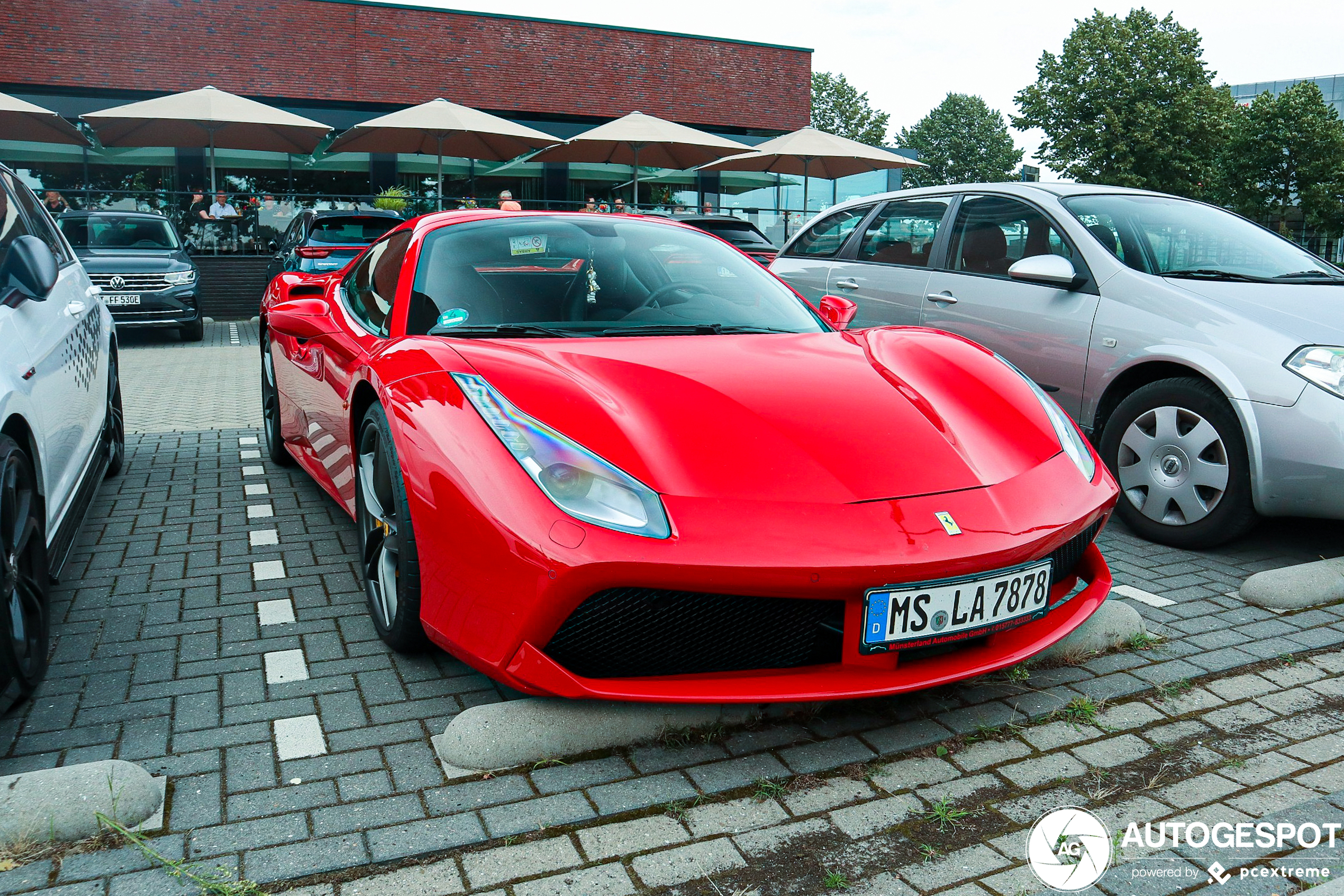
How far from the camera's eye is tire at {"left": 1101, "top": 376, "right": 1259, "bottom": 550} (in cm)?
399

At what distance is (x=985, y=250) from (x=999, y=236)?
0.34ft

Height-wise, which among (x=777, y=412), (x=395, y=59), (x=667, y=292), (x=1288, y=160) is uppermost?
(x=1288, y=160)

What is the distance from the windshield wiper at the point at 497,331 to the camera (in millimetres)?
3160

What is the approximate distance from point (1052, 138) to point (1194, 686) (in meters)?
45.6

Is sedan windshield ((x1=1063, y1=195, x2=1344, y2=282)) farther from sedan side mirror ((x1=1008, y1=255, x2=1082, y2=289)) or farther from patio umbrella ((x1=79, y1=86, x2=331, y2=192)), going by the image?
patio umbrella ((x1=79, y1=86, x2=331, y2=192))

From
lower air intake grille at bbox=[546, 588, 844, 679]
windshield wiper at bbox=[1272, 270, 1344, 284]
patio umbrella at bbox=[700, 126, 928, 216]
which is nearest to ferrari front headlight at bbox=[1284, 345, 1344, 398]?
windshield wiper at bbox=[1272, 270, 1344, 284]

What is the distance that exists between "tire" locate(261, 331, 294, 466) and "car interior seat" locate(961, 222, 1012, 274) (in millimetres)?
3674

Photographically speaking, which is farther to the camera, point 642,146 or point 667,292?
point 642,146

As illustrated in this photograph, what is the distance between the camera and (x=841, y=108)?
7831 centimetres

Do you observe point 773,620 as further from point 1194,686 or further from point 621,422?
point 1194,686

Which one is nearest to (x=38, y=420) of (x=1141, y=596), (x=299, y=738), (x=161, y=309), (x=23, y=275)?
(x=23, y=275)

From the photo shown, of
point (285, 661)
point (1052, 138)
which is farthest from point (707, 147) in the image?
point (1052, 138)

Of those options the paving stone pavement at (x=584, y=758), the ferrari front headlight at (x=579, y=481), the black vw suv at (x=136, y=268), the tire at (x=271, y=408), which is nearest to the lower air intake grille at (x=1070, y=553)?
the paving stone pavement at (x=584, y=758)

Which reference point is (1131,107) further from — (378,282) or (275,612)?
(275,612)
